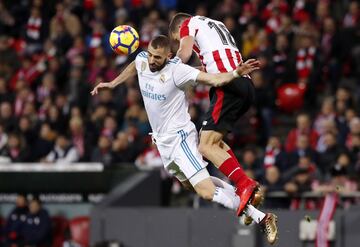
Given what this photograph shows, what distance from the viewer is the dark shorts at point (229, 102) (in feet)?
46.7

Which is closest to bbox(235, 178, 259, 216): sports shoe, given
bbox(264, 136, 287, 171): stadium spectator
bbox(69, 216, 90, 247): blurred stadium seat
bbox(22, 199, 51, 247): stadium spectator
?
bbox(264, 136, 287, 171): stadium spectator

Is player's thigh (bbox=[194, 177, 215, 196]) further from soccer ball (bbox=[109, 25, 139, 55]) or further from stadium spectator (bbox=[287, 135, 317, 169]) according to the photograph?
stadium spectator (bbox=[287, 135, 317, 169])

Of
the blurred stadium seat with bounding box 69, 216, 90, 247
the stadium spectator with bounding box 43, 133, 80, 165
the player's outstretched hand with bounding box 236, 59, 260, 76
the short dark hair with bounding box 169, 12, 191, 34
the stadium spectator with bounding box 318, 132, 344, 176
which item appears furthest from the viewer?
the stadium spectator with bounding box 43, 133, 80, 165

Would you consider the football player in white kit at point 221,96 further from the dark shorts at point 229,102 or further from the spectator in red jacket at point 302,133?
the spectator in red jacket at point 302,133

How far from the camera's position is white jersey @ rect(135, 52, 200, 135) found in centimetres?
1432

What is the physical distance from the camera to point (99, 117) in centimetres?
2308

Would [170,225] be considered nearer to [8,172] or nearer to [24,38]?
[8,172]

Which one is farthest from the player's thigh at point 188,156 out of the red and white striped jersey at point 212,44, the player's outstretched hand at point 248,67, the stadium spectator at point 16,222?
the stadium spectator at point 16,222

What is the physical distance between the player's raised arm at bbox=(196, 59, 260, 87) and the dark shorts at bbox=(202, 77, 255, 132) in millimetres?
398

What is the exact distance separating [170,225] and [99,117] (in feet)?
11.9

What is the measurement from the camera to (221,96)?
563 inches

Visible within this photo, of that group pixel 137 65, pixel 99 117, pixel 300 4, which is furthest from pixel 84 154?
pixel 137 65

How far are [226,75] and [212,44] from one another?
0.74m

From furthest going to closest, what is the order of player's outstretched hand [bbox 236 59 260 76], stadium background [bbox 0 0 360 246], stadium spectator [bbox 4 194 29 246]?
stadium spectator [bbox 4 194 29 246]
stadium background [bbox 0 0 360 246]
player's outstretched hand [bbox 236 59 260 76]
